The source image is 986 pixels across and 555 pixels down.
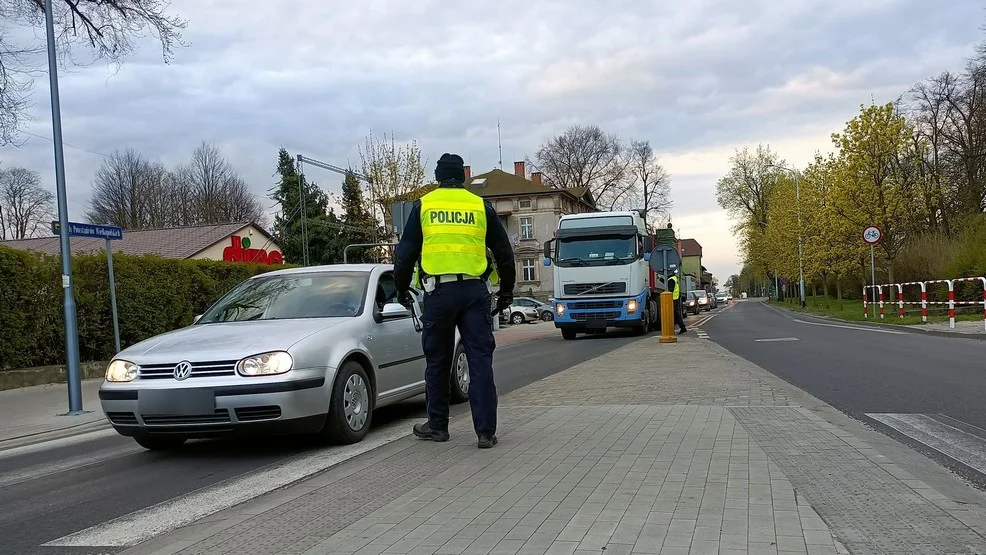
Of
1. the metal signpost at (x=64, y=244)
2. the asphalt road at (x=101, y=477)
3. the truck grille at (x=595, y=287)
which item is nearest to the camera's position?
the asphalt road at (x=101, y=477)

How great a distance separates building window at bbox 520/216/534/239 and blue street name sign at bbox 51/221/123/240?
56.8m

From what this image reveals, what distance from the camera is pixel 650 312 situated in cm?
2369

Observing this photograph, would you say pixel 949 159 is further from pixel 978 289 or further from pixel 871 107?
pixel 978 289

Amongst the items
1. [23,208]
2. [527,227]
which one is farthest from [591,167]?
[23,208]

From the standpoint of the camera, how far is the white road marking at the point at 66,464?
605 cm

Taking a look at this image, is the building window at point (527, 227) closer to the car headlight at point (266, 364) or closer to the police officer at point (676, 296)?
the police officer at point (676, 296)

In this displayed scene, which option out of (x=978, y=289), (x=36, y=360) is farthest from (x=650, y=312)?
(x=36, y=360)

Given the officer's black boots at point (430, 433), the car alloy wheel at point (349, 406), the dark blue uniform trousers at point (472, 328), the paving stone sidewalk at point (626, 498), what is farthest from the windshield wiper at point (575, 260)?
the dark blue uniform trousers at point (472, 328)

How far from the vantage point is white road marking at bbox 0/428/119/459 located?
24.7ft

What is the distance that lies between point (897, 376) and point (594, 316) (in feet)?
38.1

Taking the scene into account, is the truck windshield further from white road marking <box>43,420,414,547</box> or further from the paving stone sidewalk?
white road marking <box>43,420,414,547</box>

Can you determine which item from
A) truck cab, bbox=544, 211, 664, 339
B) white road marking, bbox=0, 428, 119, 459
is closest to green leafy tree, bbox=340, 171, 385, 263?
truck cab, bbox=544, 211, 664, 339

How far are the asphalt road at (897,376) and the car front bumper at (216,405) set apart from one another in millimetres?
4502

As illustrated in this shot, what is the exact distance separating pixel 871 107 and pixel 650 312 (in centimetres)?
1905
